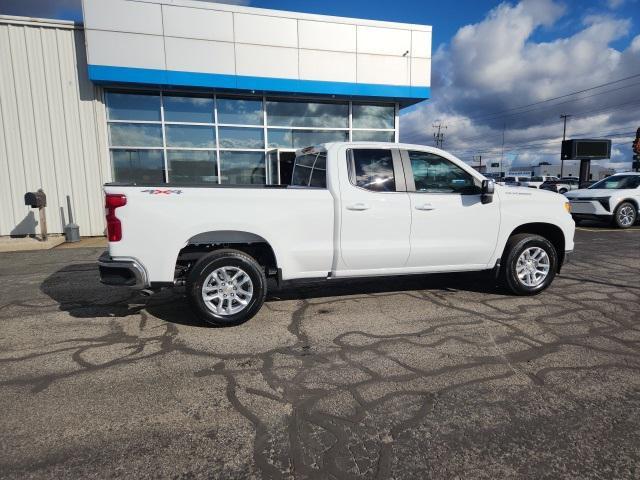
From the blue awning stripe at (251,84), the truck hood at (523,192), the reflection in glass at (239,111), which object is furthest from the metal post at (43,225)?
the truck hood at (523,192)

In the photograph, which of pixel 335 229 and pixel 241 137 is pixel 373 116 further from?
pixel 335 229

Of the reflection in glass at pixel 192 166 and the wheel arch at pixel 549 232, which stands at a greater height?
the reflection in glass at pixel 192 166

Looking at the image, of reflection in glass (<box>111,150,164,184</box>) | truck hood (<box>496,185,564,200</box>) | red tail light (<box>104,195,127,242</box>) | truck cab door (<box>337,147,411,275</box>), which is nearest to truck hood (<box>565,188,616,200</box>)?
truck hood (<box>496,185,564,200</box>)

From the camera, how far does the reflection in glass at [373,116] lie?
13547mm

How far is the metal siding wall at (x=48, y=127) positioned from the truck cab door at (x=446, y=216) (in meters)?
9.75

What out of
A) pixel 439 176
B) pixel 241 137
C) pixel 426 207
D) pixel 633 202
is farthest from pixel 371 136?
pixel 426 207

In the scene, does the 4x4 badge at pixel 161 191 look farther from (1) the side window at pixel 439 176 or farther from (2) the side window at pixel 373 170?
(1) the side window at pixel 439 176

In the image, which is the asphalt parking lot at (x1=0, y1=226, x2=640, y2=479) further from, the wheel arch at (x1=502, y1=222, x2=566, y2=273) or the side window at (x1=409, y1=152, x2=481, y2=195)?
the side window at (x1=409, y1=152, x2=481, y2=195)

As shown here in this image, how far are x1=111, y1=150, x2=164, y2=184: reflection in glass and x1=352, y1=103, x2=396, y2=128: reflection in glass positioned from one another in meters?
6.17

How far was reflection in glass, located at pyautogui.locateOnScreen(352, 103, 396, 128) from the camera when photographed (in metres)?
13.5

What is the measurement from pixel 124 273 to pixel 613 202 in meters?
13.7

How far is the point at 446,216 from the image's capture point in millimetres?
5121

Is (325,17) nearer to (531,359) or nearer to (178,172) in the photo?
(178,172)

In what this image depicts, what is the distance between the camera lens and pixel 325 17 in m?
12.1
